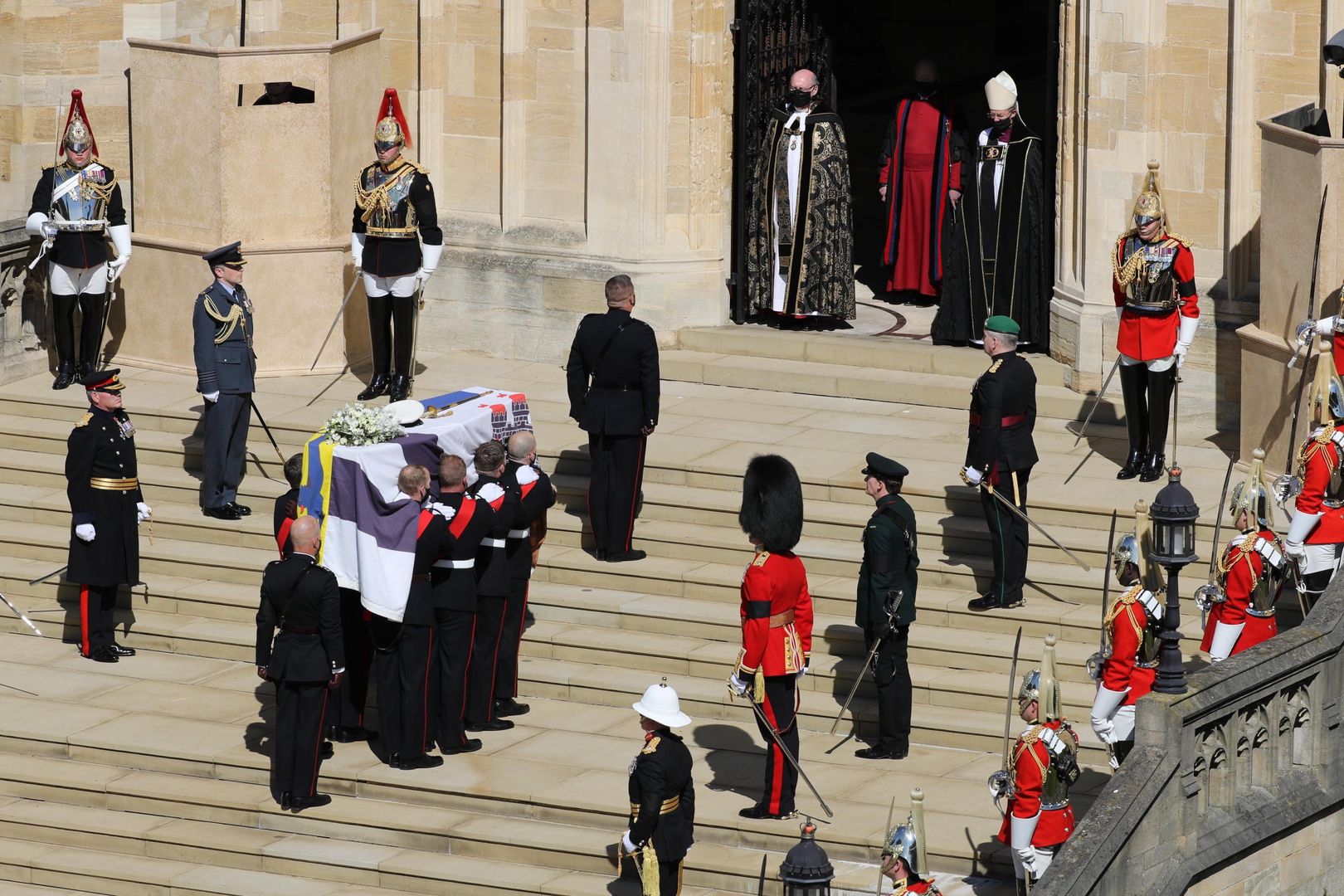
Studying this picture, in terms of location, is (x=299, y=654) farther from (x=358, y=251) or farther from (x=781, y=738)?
(x=358, y=251)

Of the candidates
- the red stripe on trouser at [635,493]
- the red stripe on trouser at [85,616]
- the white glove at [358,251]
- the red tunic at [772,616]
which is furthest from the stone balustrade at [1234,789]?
the white glove at [358,251]

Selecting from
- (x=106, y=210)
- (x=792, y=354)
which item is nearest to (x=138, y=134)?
(x=106, y=210)

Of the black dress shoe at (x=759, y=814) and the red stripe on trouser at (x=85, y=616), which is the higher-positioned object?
the red stripe on trouser at (x=85, y=616)

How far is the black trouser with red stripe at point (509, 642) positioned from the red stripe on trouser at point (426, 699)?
0.63m

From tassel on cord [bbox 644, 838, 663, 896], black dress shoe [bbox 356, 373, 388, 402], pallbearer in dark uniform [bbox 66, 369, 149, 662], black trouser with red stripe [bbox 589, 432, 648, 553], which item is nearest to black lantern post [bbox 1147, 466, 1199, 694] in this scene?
tassel on cord [bbox 644, 838, 663, 896]

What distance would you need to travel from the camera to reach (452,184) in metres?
20.5

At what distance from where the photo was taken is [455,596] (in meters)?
14.5

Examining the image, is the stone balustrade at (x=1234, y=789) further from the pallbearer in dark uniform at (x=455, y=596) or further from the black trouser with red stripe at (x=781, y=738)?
the pallbearer in dark uniform at (x=455, y=596)

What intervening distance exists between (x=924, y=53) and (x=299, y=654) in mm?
15660

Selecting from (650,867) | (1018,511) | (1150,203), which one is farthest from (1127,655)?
(1150,203)

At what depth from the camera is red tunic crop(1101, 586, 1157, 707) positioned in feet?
43.2

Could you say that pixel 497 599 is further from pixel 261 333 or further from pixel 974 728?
pixel 261 333

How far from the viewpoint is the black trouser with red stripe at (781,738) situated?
44.6 ft

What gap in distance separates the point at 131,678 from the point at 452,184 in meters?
5.88
